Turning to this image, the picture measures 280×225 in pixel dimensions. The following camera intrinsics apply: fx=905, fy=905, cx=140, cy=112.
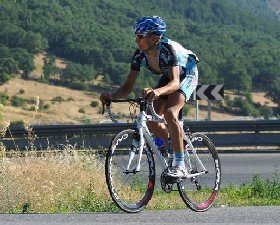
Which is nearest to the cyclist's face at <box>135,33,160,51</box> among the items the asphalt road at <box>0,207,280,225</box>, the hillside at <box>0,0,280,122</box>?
the asphalt road at <box>0,207,280,225</box>

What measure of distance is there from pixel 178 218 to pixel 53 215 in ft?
3.61

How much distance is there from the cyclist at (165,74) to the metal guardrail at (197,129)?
44.3ft

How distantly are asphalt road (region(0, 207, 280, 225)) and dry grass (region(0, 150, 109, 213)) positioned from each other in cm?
102

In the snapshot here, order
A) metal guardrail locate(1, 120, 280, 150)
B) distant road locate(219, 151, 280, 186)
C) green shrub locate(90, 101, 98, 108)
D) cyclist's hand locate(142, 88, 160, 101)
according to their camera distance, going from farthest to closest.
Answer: green shrub locate(90, 101, 98, 108), metal guardrail locate(1, 120, 280, 150), distant road locate(219, 151, 280, 186), cyclist's hand locate(142, 88, 160, 101)

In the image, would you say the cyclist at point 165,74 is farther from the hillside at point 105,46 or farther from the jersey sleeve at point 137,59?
the hillside at point 105,46

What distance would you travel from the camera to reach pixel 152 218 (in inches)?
299

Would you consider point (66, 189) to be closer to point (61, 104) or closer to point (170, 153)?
point (170, 153)

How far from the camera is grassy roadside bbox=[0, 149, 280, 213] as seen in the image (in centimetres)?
900

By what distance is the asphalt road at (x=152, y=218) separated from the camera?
24.1 ft

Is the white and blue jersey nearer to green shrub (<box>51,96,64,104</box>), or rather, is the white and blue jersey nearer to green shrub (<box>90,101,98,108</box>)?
green shrub (<box>51,96,64,104</box>)

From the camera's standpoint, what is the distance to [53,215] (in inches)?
308

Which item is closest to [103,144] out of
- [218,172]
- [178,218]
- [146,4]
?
[218,172]

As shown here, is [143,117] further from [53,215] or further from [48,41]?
[48,41]

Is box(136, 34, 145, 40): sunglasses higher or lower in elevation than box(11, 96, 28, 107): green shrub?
higher
